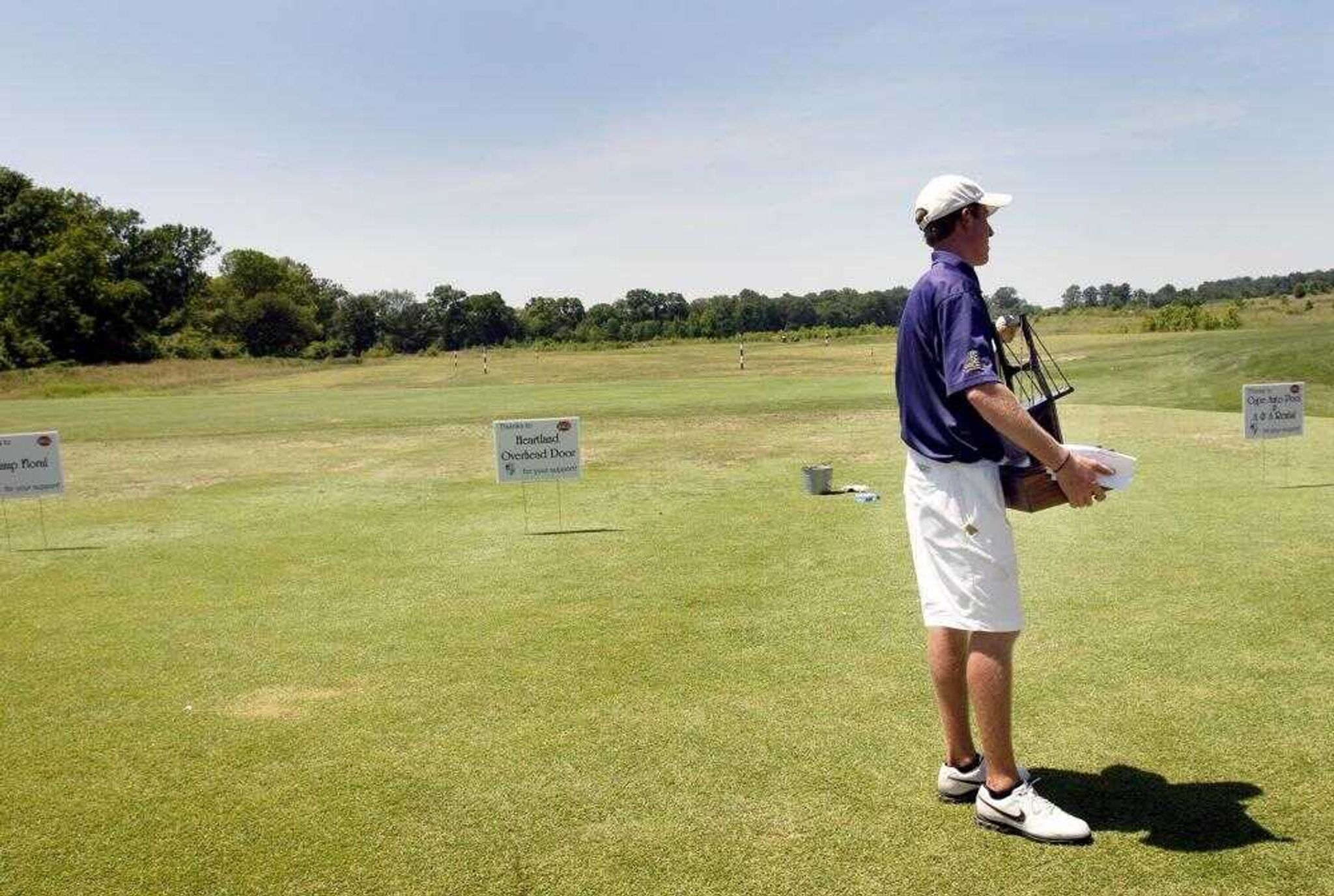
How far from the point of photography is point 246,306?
122 metres

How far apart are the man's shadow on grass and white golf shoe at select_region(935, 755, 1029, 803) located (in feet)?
0.91

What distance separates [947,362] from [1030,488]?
2.16 ft

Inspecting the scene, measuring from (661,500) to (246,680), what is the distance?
768cm

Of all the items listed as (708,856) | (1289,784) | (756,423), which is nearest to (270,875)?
(708,856)

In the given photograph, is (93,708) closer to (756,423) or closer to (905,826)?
(905,826)

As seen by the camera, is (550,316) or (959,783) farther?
(550,316)

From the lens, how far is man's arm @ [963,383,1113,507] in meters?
4.10

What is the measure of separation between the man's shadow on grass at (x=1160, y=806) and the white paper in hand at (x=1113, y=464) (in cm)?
140

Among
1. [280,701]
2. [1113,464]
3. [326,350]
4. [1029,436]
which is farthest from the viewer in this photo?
[326,350]

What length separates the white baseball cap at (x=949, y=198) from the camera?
4441 mm

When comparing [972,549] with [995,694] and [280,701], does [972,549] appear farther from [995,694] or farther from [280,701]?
[280,701]

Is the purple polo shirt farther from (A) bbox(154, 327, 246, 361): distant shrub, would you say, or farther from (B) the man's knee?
(A) bbox(154, 327, 246, 361): distant shrub

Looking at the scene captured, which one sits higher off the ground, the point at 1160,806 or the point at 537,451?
the point at 537,451

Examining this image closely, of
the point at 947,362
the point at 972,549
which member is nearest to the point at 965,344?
the point at 947,362
